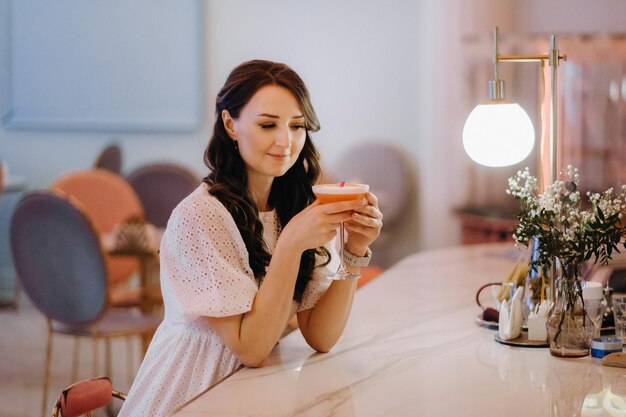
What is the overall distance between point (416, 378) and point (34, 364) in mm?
3365

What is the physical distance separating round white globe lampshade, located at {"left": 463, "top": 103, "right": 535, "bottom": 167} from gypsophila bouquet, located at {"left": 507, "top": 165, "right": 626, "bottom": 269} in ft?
0.50

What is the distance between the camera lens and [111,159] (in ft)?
20.2

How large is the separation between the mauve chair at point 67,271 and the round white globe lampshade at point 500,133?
6.14 feet

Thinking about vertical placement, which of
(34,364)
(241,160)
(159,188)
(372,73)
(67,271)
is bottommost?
(34,364)

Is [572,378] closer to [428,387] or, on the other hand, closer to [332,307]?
[428,387]

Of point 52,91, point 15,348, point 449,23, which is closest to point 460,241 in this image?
point 449,23

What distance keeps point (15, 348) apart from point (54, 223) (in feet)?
5.42

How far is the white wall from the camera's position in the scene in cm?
553

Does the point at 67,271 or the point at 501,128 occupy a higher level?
the point at 501,128

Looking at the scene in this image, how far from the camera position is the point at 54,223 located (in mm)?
3697

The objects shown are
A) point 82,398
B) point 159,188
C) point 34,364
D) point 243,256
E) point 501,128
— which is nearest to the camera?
point 82,398

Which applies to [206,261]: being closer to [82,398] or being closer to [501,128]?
[82,398]

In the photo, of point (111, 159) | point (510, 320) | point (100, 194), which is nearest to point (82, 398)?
point (510, 320)

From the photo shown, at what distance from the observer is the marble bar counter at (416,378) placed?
5.33 ft
